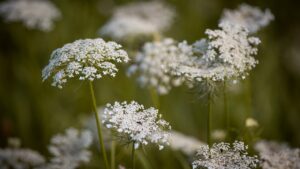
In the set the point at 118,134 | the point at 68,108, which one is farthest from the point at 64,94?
the point at 118,134

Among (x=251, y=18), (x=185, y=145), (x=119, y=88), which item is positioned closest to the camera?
(x=185, y=145)

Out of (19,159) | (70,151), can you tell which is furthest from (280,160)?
(19,159)

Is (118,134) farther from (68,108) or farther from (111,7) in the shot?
(111,7)

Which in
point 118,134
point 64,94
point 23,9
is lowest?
point 118,134

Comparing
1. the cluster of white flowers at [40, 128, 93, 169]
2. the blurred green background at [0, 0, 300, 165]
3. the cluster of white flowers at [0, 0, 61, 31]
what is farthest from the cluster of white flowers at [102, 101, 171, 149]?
the cluster of white flowers at [0, 0, 61, 31]

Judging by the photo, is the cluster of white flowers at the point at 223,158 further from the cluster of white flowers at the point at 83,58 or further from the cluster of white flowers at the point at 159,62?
the cluster of white flowers at the point at 159,62

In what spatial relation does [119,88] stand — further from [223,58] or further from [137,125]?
[137,125]
